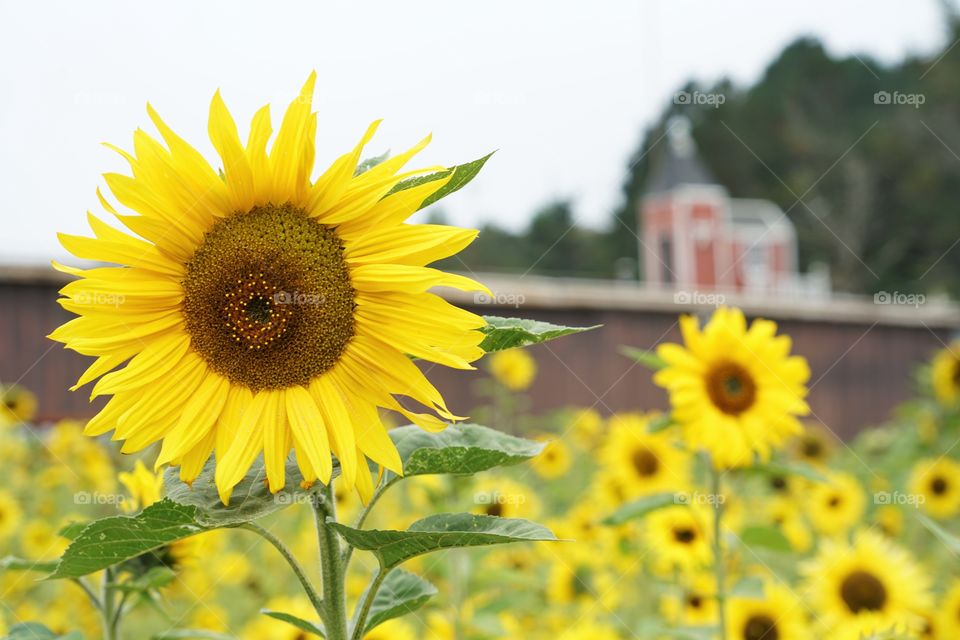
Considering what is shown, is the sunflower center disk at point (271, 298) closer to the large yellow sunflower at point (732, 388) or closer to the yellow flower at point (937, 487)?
the large yellow sunflower at point (732, 388)

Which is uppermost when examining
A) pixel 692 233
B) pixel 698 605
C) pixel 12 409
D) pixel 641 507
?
pixel 692 233

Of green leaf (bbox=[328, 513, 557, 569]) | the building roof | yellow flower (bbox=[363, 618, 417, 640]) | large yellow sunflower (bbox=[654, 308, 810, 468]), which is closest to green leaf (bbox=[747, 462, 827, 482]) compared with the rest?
large yellow sunflower (bbox=[654, 308, 810, 468])

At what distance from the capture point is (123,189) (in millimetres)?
1022

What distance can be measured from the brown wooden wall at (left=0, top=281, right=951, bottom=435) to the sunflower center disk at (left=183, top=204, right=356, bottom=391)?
2.32 meters

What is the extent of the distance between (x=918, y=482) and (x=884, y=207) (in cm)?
4222

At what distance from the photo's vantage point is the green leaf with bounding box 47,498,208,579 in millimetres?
978

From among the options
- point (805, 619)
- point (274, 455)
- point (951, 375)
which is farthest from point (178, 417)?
point (951, 375)

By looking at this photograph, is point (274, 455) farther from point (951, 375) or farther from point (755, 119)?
point (755, 119)

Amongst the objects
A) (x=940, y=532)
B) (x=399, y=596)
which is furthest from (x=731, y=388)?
(x=399, y=596)

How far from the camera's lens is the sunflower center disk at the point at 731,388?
2.44 meters

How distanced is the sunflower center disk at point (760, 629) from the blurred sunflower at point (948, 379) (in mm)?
3498

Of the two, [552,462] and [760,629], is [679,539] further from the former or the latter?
[552,462]

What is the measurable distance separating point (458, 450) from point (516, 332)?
0.16 metres

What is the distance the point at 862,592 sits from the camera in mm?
2611
